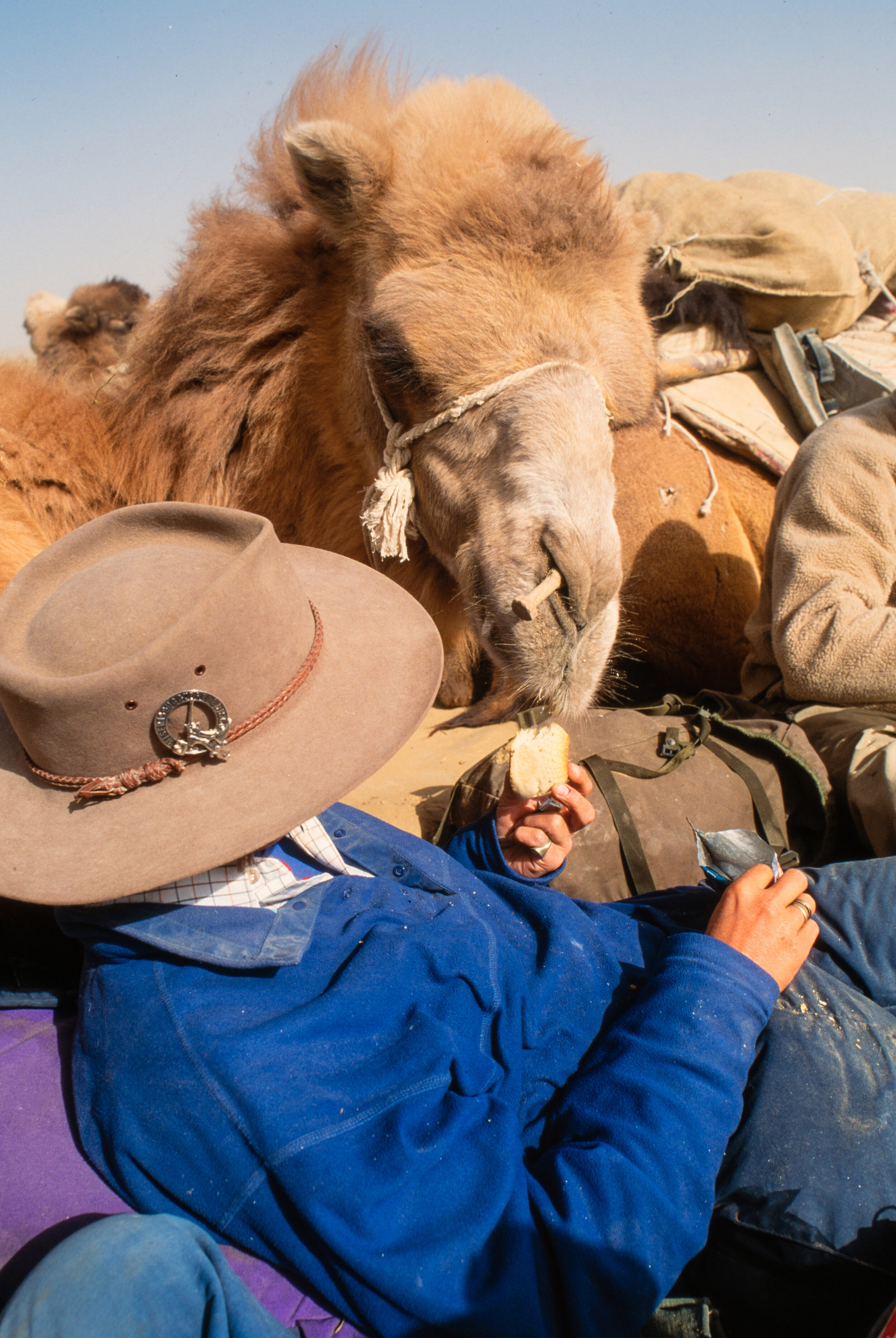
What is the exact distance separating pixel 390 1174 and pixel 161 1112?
12.6 inches

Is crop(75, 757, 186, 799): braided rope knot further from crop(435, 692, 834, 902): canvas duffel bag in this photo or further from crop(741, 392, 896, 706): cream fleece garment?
crop(741, 392, 896, 706): cream fleece garment

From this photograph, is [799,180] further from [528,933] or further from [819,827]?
[528,933]

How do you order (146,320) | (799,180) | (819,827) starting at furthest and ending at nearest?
(799,180) → (146,320) → (819,827)

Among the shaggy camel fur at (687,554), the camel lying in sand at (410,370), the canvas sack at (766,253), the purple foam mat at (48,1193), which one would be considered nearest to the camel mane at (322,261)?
the camel lying in sand at (410,370)

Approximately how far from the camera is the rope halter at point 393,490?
2.64m

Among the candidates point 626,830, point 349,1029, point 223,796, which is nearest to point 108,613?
point 223,796

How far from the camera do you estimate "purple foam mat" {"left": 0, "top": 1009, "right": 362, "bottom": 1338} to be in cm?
115

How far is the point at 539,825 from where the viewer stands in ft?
6.49

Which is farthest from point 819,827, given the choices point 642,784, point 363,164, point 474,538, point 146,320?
point 146,320

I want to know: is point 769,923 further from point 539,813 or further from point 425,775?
point 425,775

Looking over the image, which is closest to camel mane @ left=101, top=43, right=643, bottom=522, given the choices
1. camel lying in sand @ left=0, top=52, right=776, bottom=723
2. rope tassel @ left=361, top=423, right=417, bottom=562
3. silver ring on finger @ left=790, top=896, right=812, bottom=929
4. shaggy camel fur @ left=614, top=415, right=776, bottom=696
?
camel lying in sand @ left=0, top=52, right=776, bottom=723

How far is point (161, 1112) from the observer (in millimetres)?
1145

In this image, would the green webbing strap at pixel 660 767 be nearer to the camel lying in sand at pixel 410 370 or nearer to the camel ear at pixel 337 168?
the camel lying in sand at pixel 410 370

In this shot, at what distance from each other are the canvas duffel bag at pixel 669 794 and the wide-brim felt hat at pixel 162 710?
1267 millimetres
